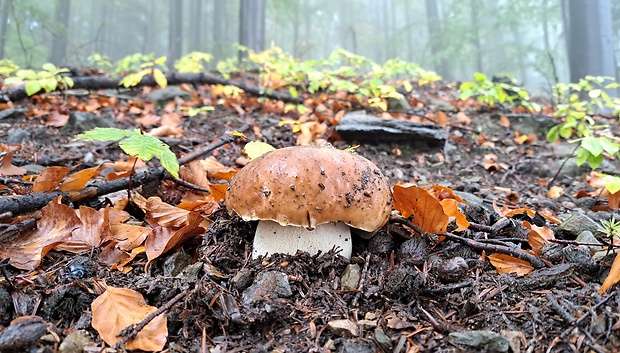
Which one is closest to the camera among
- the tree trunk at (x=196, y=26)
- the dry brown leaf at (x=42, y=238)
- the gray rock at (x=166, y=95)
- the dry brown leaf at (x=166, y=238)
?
the dry brown leaf at (x=42, y=238)

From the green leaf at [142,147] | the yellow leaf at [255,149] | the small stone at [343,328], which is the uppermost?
the green leaf at [142,147]

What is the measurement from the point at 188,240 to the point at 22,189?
3.80ft

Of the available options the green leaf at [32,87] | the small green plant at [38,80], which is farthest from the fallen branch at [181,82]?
the green leaf at [32,87]

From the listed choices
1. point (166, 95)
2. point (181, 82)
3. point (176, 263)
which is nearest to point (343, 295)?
point (176, 263)

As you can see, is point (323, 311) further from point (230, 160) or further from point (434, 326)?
point (230, 160)

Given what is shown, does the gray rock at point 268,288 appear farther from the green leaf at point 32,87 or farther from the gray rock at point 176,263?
the green leaf at point 32,87

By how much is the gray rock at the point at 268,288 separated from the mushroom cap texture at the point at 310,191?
0.24 meters

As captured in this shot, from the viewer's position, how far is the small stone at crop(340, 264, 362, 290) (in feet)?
5.50

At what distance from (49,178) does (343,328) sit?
1.86 m

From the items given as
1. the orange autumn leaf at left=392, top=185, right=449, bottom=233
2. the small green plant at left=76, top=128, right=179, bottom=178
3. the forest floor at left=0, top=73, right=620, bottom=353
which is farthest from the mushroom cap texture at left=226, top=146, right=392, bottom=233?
the small green plant at left=76, top=128, right=179, bottom=178

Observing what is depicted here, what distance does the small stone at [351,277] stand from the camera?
167 centimetres

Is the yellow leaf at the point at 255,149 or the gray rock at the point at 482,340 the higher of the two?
the yellow leaf at the point at 255,149

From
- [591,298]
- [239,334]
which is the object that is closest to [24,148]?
[239,334]

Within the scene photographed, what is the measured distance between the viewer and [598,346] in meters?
1.20
